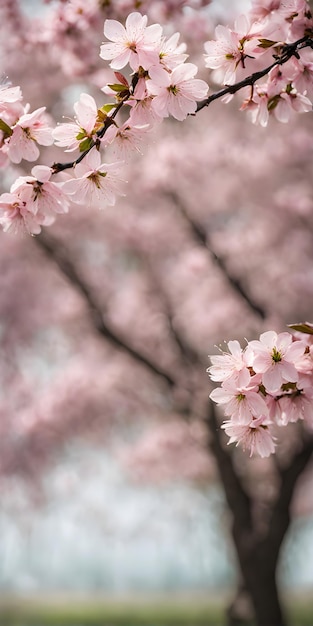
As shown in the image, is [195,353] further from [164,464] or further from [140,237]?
[164,464]

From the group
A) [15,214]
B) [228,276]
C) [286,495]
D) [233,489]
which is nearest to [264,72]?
[15,214]

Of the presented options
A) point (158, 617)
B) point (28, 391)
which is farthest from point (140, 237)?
point (158, 617)

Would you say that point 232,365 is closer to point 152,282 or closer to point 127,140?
point 127,140

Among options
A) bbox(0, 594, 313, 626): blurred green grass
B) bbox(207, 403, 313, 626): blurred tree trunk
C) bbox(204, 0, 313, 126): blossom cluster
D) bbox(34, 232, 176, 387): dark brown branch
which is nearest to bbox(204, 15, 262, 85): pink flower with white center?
bbox(204, 0, 313, 126): blossom cluster

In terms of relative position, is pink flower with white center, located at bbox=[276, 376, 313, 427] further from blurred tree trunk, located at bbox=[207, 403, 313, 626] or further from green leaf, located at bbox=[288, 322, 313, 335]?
blurred tree trunk, located at bbox=[207, 403, 313, 626]

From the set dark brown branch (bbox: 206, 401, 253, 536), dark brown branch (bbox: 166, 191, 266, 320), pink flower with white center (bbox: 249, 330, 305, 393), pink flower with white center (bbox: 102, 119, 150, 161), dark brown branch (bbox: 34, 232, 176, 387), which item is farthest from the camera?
dark brown branch (bbox: 166, 191, 266, 320)
